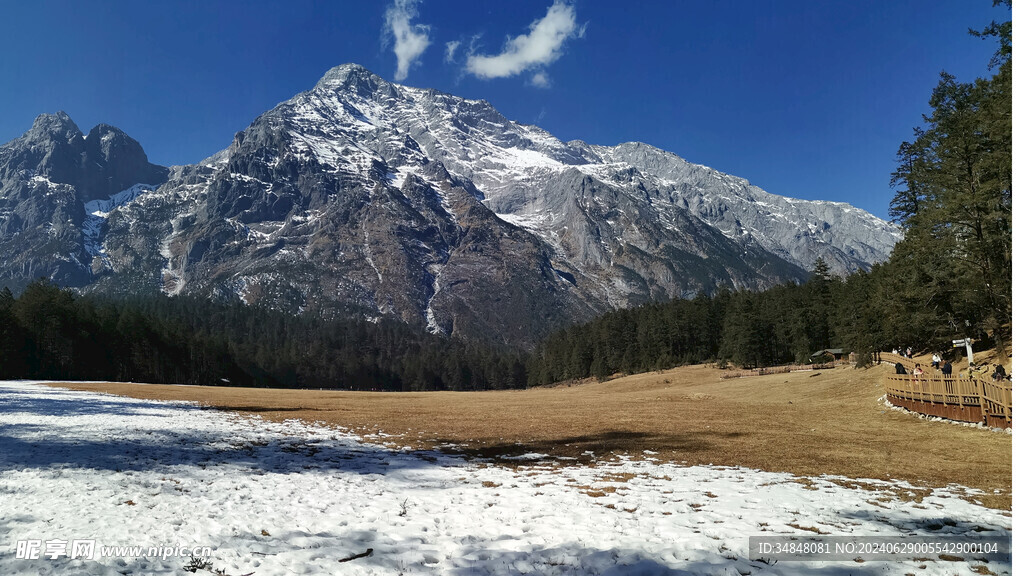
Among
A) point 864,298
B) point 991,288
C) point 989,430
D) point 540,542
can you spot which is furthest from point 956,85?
point 540,542

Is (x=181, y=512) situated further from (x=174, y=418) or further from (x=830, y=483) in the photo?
(x=174, y=418)

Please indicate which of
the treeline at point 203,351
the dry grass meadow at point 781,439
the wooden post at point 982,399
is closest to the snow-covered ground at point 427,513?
the dry grass meadow at point 781,439

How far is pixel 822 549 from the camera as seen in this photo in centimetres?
651

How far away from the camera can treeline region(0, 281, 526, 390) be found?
7625cm

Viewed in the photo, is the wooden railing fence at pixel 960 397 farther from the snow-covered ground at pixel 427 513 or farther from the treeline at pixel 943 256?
the snow-covered ground at pixel 427 513

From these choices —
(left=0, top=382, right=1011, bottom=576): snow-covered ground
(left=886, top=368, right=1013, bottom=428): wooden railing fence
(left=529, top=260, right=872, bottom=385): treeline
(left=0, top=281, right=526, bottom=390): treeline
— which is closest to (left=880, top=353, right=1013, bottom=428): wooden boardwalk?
(left=886, top=368, right=1013, bottom=428): wooden railing fence

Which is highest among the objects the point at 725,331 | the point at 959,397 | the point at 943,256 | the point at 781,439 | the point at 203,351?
the point at 943,256

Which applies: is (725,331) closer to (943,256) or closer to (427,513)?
(943,256)

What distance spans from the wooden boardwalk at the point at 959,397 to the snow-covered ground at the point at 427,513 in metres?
11.2

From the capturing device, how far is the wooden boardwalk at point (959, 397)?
17.2 meters

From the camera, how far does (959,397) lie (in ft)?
64.7

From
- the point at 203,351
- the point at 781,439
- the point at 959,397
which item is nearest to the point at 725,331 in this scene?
the point at 959,397

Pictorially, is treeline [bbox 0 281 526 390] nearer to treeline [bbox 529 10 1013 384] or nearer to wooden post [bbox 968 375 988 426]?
wooden post [bbox 968 375 988 426]

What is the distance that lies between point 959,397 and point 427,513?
22.3 metres
